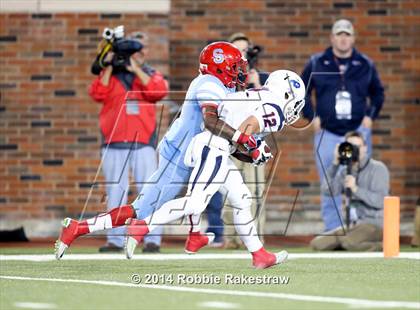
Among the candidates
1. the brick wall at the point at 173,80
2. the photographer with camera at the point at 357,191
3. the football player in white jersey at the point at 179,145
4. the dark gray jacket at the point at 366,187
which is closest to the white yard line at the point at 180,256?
the photographer with camera at the point at 357,191

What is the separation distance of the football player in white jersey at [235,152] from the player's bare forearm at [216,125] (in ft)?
0.20

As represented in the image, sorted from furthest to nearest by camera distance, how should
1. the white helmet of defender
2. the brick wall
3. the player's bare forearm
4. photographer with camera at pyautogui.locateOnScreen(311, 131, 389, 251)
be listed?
the brick wall
photographer with camera at pyautogui.locateOnScreen(311, 131, 389, 251)
the white helmet of defender
the player's bare forearm

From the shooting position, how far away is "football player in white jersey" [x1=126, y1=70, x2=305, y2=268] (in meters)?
9.62

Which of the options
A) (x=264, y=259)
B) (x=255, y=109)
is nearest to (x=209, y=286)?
(x=264, y=259)

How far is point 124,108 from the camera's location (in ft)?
44.7

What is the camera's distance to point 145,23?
15875mm

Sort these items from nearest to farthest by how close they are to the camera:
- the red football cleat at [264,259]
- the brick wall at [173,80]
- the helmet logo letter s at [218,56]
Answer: the red football cleat at [264,259] → the helmet logo letter s at [218,56] → the brick wall at [173,80]

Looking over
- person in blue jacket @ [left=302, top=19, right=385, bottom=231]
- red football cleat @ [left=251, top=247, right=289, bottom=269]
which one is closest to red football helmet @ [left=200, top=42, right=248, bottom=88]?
red football cleat @ [left=251, top=247, right=289, bottom=269]

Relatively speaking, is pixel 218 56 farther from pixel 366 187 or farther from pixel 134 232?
pixel 366 187

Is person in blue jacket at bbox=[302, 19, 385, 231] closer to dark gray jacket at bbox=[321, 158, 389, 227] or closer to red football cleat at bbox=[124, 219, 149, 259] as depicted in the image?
dark gray jacket at bbox=[321, 158, 389, 227]

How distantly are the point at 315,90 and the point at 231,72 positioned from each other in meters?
4.94

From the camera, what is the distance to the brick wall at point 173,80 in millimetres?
15891

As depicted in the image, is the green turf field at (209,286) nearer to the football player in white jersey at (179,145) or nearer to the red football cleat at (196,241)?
the red football cleat at (196,241)

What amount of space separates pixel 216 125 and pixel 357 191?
433cm
